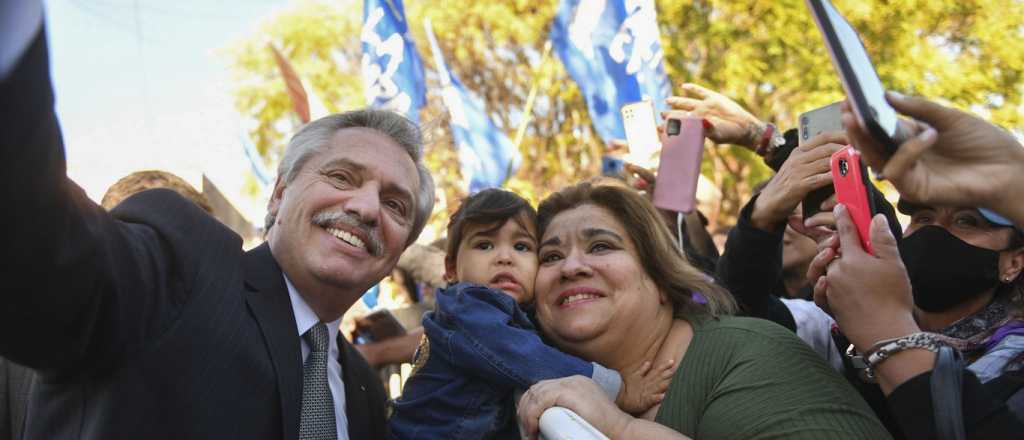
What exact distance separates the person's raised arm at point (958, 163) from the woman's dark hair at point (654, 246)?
4.25 ft

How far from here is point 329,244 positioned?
283 cm

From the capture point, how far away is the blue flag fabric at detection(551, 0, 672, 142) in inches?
257

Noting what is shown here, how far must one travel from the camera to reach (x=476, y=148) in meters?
8.77

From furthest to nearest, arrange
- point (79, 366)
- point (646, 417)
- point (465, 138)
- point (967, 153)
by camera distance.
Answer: point (465, 138), point (646, 417), point (79, 366), point (967, 153)

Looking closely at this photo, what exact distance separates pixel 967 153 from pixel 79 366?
6.19ft

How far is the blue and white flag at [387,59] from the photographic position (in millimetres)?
8328


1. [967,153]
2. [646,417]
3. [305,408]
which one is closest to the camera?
[967,153]

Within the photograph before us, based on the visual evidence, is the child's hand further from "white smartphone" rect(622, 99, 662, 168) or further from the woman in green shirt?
"white smartphone" rect(622, 99, 662, 168)

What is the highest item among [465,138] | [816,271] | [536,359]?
[816,271]

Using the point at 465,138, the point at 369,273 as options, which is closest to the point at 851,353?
the point at 369,273

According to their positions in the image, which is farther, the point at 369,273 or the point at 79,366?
the point at 369,273

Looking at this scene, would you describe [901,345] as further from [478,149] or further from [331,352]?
[478,149]

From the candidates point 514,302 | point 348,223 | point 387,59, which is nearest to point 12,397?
point 348,223

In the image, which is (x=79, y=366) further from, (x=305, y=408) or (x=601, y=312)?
(x=601, y=312)
